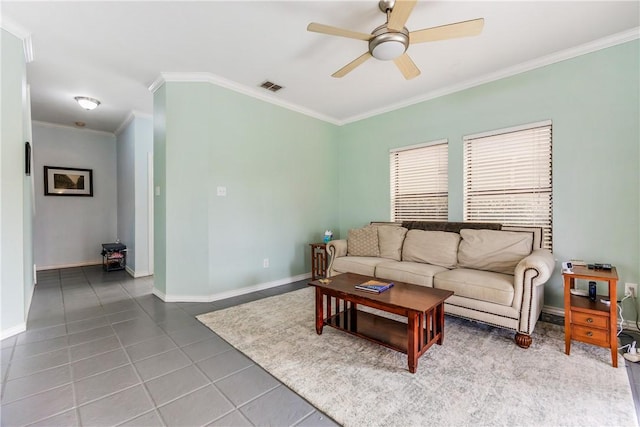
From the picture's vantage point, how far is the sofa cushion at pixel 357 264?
3256mm

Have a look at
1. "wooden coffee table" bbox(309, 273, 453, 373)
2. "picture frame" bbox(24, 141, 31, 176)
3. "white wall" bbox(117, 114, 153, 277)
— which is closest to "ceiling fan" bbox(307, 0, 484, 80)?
"wooden coffee table" bbox(309, 273, 453, 373)

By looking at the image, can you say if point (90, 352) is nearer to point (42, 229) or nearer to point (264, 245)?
point (264, 245)

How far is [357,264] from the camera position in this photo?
3375mm

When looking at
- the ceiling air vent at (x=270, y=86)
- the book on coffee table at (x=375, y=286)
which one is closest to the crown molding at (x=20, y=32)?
the ceiling air vent at (x=270, y=86)

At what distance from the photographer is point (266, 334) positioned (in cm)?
246

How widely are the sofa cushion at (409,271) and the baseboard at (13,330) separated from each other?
11.1ft

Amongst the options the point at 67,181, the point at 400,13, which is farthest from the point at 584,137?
the point at 67,181

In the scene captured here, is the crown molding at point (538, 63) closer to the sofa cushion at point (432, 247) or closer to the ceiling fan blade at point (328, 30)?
the sofa cushion at point (432, 247)

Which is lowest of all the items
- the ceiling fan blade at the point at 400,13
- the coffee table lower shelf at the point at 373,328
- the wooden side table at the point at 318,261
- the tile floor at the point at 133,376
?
the tile floor at the point at 133,376

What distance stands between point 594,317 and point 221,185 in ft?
12.2

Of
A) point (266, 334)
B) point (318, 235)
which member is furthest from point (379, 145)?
point (266, 334)

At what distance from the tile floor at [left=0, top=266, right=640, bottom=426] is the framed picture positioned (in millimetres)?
3187

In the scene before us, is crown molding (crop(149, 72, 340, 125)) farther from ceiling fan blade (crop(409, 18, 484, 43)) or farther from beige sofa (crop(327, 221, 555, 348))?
ceiling fan blade (crop(409, 18, 484, 43))

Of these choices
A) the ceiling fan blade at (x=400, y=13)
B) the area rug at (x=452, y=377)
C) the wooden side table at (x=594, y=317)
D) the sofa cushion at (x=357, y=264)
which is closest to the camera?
the area rug at (x=452, y=377)
